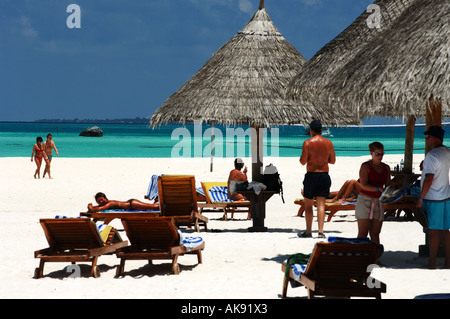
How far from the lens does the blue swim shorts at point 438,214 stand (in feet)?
23.5

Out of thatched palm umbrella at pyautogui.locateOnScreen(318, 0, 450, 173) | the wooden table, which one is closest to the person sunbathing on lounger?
the wooden table

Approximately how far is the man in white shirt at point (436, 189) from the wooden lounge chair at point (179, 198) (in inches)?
151

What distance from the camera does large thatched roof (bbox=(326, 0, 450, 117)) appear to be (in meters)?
7.00

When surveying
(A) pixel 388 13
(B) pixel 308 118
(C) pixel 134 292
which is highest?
(A) pixel 388 13

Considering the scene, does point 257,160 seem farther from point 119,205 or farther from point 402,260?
point 402,260

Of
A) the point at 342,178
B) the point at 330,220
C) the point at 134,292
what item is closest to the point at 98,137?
the point at 342,178

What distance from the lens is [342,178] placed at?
21688 mm

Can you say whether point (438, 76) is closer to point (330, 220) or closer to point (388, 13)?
point (388, 13)

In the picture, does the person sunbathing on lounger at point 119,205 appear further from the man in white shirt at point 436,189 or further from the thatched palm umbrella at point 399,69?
the man in white shirt at point 436,189

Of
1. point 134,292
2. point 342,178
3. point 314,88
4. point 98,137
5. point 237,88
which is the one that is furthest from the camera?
point 98,137

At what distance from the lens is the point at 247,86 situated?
37.3ft

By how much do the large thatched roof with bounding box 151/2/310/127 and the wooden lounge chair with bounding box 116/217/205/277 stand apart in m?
3.69

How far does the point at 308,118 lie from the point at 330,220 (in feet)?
5.97

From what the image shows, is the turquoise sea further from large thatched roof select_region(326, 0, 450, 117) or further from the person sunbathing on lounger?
large thatched roof select_region(326, 0, 450, 117)
